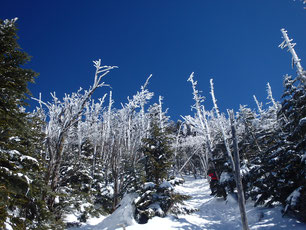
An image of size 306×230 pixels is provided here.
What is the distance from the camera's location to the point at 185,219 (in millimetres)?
10328

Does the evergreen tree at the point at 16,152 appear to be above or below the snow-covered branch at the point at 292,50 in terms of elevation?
below

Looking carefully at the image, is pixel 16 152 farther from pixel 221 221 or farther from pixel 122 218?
pixel 221 221

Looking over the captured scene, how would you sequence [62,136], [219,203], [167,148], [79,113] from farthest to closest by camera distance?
[219,203]
[167,148]
[79,113]
[62,136]

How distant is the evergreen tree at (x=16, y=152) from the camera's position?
4.73 meters

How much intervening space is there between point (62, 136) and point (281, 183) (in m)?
10.1

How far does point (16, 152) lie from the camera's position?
16.9ft

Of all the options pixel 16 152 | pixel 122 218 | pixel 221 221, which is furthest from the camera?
pixel 221 221

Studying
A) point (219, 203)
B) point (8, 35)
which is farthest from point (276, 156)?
point (8, 35)

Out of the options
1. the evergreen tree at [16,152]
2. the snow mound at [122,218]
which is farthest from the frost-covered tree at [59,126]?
the snow mound at [122,218]

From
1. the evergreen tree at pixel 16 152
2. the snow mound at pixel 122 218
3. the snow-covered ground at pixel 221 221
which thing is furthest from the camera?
the snow mound at pixel 122 218

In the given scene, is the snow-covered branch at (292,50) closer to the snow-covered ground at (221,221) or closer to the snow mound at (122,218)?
the snow-covered ground at (221,221)

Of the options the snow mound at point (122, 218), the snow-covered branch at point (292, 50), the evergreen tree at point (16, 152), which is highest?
the snow-covered branch at point (292, 50)

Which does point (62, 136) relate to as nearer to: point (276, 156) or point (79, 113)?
point (79, 113)

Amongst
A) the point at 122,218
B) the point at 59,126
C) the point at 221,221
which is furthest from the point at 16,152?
the point at 221,221
